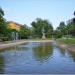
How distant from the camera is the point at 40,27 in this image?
145250 millimetres

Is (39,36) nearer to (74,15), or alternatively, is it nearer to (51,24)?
(51,24)

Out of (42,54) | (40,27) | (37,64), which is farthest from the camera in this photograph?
(40,27)

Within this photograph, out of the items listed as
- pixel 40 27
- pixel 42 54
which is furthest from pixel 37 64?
pixel 40 27

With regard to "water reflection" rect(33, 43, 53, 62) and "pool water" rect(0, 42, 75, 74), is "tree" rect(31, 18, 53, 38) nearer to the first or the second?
"water reflection" rect(33, 43, 53, 62)

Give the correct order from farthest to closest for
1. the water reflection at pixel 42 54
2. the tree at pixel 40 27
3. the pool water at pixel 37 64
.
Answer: the tree at pixel 40 27, the water reflection at pixel 42 54, the pool water at pixel 37 64

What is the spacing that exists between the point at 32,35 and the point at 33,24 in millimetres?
13301

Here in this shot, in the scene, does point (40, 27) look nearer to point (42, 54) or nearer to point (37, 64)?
point (42, 54)

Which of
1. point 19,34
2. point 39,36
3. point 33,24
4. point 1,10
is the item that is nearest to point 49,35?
point 39,36

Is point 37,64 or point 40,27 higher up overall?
point 40,27

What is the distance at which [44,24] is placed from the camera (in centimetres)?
14688

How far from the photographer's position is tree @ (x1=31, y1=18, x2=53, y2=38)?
143 m

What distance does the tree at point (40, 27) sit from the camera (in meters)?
143

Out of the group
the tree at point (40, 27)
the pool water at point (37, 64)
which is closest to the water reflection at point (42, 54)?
the pool water at point (37, 64)

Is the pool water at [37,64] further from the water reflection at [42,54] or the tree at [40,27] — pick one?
the tree at [40,27]
